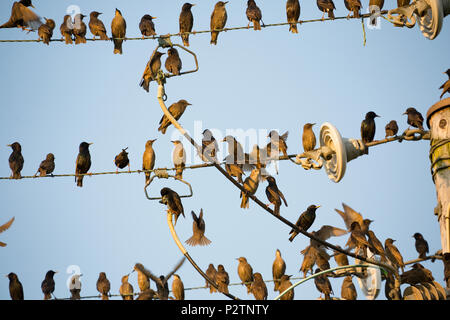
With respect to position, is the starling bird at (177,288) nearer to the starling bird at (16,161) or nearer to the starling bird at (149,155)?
the starling bird at (149,155)

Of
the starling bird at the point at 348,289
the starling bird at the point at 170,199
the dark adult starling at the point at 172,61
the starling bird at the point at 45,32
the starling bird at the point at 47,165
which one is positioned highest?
the starling bird at the point at 45,32

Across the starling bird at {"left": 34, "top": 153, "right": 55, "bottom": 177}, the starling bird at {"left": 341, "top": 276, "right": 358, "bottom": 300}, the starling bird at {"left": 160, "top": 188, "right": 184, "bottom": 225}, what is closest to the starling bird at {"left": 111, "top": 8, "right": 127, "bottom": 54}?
the starling bird at {"left": 34, "top": 153, "right": 55, "bottom": 177}

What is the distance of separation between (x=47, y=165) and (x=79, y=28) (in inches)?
122

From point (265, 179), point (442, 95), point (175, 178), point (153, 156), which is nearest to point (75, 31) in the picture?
point (153, 156)

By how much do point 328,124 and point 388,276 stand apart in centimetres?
209

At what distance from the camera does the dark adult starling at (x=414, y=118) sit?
57.5 ft

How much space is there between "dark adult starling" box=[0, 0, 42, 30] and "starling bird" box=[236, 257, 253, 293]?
21.6ft

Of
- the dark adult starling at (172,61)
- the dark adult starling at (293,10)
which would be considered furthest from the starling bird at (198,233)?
the dark adult starling at (293,10)

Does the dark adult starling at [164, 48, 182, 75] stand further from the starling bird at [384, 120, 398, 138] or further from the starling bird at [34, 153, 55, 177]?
the starling bird at [384, 120, 398, 138]

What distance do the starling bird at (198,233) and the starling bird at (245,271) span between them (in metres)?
2.41

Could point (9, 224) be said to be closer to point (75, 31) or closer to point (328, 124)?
point (75, 31)

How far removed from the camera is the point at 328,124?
1030 centimetres

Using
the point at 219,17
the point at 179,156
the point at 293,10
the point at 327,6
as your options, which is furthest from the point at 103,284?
the point at 327,6

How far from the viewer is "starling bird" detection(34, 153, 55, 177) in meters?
18.2
